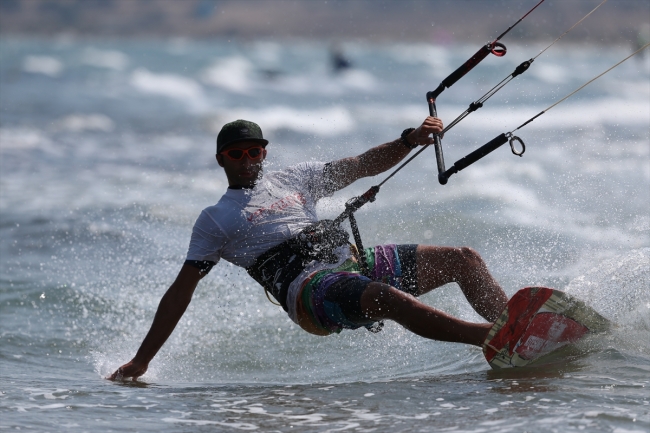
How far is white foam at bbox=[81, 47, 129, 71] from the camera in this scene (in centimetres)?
3111

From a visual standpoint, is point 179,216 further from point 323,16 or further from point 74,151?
point 323,16

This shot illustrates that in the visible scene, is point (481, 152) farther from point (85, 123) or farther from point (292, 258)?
point (85, 123)

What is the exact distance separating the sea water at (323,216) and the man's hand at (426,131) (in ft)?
4.19

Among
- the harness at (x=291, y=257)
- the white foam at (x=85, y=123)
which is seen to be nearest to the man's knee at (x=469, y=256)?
the harness at (x=291, y=257)

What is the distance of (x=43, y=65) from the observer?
30.8m

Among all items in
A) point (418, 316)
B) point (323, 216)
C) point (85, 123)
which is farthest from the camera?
point (85, 123)

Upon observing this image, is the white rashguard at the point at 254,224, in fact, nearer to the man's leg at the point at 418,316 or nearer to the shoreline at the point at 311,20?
the man's leg at the point at 418,316

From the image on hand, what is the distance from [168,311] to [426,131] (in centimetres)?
181

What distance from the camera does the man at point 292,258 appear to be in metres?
5.15

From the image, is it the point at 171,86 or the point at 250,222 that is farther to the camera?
the point at 171,86

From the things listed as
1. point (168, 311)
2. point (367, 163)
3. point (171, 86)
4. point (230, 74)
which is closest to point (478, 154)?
point (367, 163)

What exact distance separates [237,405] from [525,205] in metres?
6.71

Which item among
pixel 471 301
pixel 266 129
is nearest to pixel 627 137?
pixel 266 129

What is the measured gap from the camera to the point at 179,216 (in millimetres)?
11227
